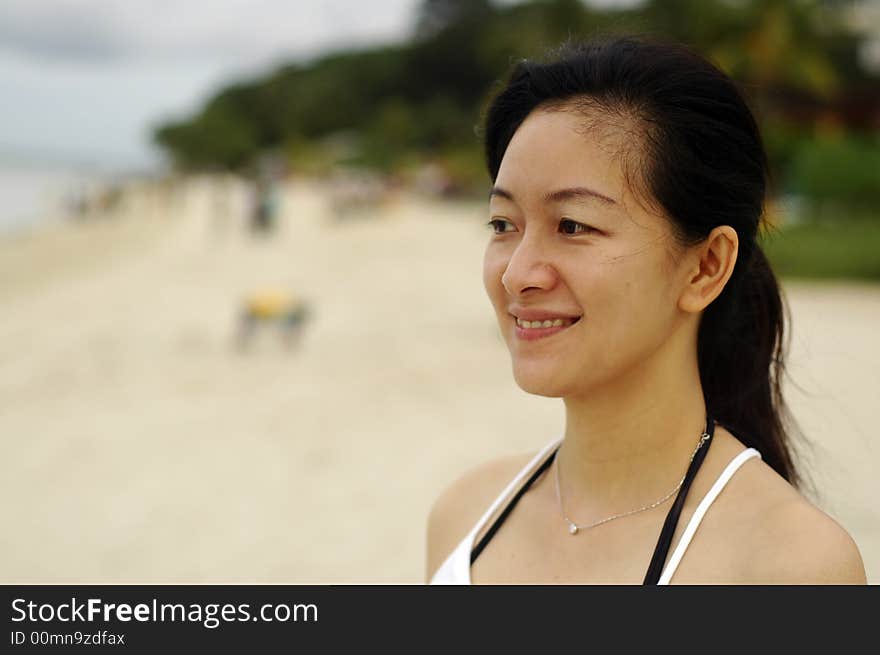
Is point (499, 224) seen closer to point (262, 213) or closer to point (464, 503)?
point (464, 503)

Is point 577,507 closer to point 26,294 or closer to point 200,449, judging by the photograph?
point 200,449

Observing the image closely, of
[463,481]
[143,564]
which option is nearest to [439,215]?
[143,564]

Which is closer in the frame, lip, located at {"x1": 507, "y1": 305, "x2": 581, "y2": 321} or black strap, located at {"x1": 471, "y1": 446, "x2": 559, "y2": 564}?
lip, located at {"x1": 507, "y1": 305, "x2": 581, "y2": 321}

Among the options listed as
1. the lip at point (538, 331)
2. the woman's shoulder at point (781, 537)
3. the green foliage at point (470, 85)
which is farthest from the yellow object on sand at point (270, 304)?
the woman's shoulder at point (781, 537)

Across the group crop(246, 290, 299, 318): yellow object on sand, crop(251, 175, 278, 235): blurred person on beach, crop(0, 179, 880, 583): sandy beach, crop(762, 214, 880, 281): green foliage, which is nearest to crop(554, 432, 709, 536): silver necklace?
crop(0, 179, 880, 583): sandy beach

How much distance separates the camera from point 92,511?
6059 mm

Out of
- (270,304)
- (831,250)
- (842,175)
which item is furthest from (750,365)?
(842,175)

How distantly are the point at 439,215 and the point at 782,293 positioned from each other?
92.8ft

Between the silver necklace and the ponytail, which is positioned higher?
the ponytail

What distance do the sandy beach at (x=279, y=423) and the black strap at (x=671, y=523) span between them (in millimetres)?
640

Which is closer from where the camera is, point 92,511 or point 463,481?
point 463,481

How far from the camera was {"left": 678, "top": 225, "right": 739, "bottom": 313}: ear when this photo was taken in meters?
1.57

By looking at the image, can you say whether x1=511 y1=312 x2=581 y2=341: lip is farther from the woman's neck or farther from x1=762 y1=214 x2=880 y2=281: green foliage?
x1=762 y1=214 x2=880 y2=281: green foliage

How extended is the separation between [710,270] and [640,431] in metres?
0.33
